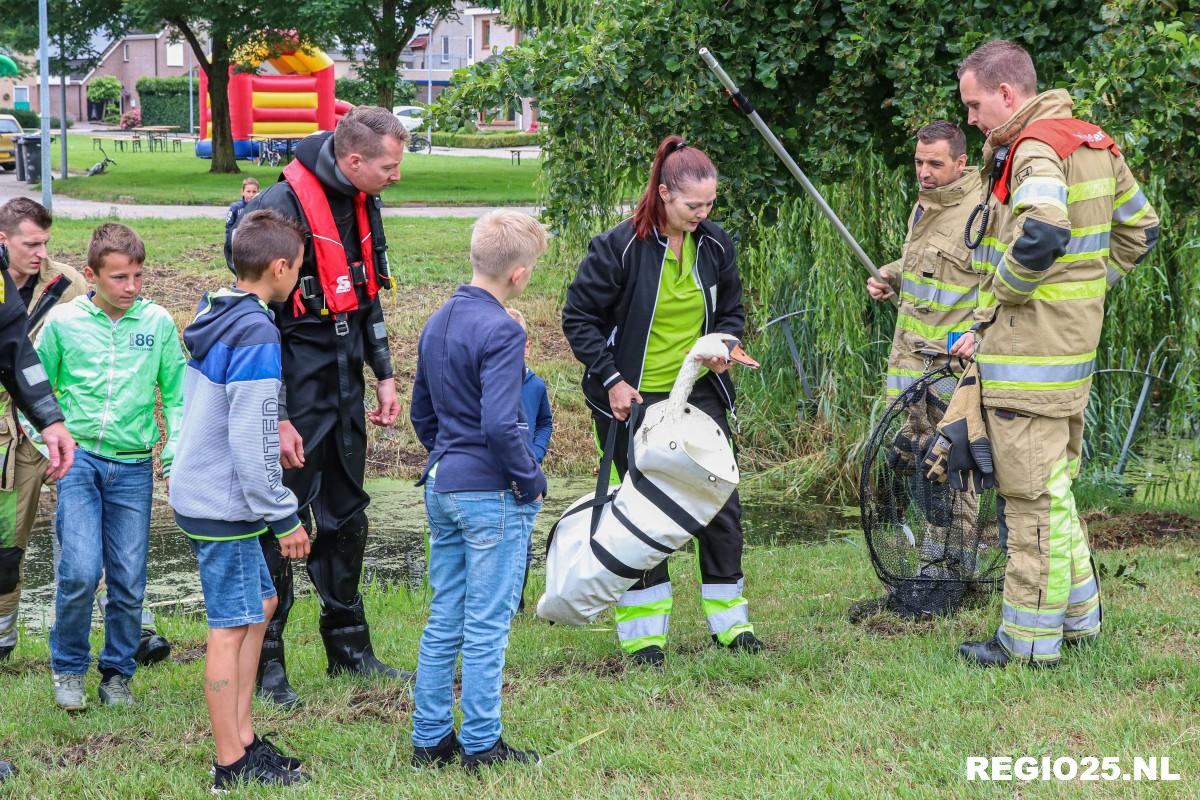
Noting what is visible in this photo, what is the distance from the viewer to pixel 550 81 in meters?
6.91

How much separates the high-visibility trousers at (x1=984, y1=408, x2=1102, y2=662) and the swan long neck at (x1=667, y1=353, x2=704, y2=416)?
1.06m

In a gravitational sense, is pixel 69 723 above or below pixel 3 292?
below

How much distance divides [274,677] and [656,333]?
193 cm

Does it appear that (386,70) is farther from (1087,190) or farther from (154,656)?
(1087,190)

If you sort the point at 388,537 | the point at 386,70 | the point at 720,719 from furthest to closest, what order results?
the point at 386,70
the point at 388,537
the point at 720,719

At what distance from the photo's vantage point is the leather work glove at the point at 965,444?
4574 millimetres

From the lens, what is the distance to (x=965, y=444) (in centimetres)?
458

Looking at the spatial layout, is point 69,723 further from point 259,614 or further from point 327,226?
point 327,226

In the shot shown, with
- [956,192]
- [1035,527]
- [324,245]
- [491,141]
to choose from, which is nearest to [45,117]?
[324,245]

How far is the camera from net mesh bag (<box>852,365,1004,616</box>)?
5434 mm

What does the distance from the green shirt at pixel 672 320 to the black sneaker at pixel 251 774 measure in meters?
2.01

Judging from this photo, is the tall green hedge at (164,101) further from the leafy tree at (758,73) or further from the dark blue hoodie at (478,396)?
the dark blue hoodie at (478,396)

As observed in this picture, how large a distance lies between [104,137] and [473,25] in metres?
33.0

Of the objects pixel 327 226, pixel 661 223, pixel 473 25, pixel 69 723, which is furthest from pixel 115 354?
pixel 473 25
